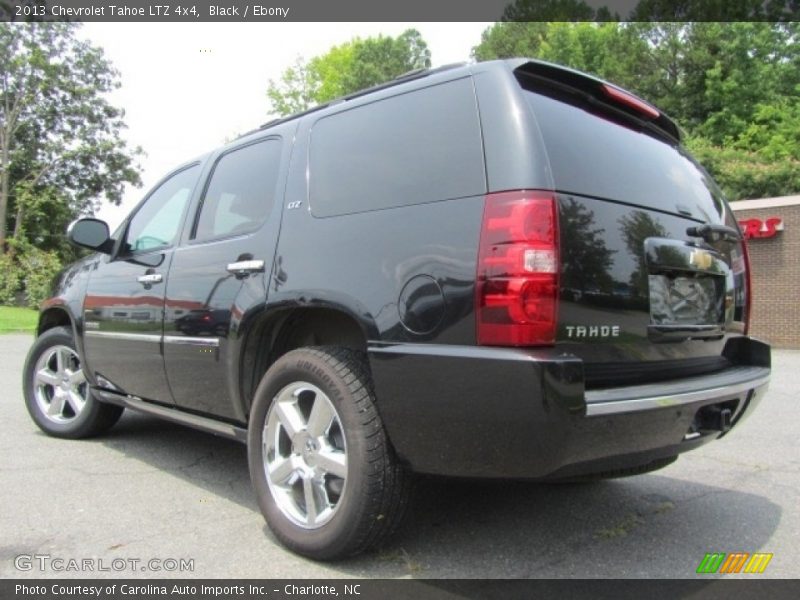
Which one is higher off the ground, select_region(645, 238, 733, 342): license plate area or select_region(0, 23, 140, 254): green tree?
select_region(0, 23, 140, 254): green tree

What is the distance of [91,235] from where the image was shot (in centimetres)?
427

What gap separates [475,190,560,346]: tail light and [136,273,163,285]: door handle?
2226 mm

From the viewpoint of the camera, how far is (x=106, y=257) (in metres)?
4.43

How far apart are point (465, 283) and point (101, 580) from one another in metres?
1.82

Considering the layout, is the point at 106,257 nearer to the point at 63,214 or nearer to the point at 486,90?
the point at 486,90

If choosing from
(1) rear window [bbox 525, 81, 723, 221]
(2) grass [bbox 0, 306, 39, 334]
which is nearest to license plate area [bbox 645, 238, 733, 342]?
(1) rear window [bbox 525, 81, 723, 221]

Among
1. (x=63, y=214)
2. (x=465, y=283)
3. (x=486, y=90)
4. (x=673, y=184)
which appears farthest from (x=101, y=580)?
(x=63, y=214)

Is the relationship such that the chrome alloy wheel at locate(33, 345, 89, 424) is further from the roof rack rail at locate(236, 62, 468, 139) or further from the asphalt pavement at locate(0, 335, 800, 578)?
the roof rack rail at locate(236, 62, 468, 139)

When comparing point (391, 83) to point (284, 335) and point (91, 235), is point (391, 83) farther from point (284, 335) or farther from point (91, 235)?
point (91, 235)

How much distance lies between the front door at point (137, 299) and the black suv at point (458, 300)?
9.7 inches

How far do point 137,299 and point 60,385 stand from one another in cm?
141

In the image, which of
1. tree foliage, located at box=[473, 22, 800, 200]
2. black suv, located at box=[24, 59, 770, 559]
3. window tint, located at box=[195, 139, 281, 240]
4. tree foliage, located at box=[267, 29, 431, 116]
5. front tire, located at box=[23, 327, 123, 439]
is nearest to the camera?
black suv, located at box=[24, 59, 770, 559]

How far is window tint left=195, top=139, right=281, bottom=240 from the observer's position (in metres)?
3.30

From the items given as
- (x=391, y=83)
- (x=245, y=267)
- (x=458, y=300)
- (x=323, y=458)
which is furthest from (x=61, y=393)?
(x=458, y=300)
